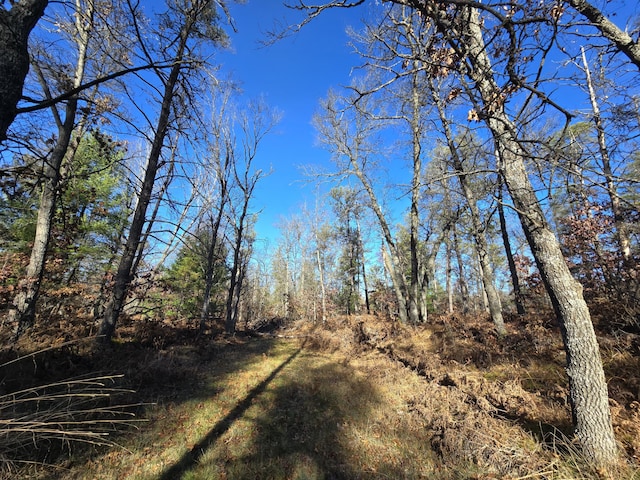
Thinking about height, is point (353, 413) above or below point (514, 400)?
below

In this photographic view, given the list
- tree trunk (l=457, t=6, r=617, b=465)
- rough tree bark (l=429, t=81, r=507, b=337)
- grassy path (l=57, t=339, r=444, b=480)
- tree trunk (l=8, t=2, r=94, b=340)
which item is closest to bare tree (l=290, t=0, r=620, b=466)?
tree trunk (l=457, t=6, r=617, b=465)

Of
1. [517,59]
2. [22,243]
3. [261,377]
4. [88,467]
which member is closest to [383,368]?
[261,377]

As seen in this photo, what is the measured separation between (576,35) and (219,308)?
25.8 metres

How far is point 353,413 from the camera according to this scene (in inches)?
219

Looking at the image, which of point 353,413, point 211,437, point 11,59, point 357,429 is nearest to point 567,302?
point 357,429

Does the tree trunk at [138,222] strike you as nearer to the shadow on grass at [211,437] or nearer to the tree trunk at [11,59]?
the shadow on grass at [211,437]

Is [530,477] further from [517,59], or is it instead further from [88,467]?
[88,467]

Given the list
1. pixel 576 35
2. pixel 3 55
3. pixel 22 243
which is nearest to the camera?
pixel 3 55

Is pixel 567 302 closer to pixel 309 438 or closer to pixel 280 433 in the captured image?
pixel 309 438

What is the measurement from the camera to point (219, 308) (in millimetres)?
24578

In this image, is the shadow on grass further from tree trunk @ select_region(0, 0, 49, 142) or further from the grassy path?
tree trunk @ select_region(0, 0, 49, 142)

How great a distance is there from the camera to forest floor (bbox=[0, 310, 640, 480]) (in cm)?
367

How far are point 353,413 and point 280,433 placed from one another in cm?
153

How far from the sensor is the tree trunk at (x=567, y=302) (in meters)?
3.07
